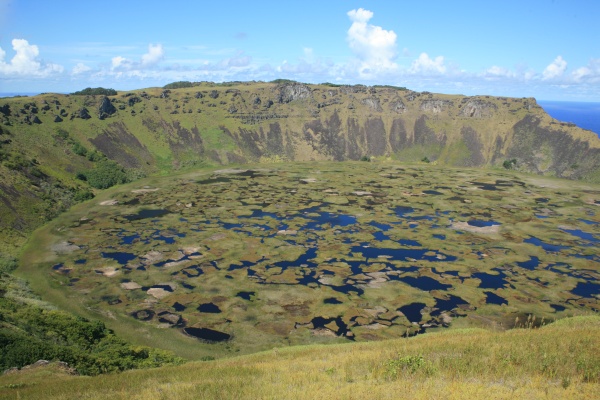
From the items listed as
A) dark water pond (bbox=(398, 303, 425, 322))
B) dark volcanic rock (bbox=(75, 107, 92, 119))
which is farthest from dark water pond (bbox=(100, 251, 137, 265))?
dark volcanic rock (bbox=(75, 107, 92, 119))

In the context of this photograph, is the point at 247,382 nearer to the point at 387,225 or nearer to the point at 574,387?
the point at 574,387

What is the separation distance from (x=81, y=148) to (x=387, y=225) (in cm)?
10995

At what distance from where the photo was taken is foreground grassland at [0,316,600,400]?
18234mm

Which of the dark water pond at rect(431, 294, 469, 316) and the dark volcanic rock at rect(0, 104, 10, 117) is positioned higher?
the dark volcanic rock at rect(0, 104, 10, 117)

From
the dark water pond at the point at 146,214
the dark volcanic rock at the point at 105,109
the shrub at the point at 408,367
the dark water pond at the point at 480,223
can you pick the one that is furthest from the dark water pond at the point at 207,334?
the dark volcanic rock at the point at 105,109

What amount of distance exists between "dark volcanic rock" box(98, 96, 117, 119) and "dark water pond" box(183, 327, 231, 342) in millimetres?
148424

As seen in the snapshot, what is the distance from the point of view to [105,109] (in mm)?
171750

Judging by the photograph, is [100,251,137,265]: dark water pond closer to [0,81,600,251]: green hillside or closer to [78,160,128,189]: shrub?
[0,81,600,251]: green hillside

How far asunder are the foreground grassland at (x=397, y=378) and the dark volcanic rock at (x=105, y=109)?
Result: 16265 cm

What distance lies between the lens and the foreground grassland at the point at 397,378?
59.8 ft

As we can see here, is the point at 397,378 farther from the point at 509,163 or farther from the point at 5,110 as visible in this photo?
the point at 509,163

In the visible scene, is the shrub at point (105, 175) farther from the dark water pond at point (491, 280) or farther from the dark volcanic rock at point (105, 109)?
the dark water pond at point (491, 280)

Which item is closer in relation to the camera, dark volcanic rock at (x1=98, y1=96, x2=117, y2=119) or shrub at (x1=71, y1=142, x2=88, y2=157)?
shrub at (x1=71, y1=142, x2=88, y2=157)

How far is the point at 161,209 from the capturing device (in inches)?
3853
